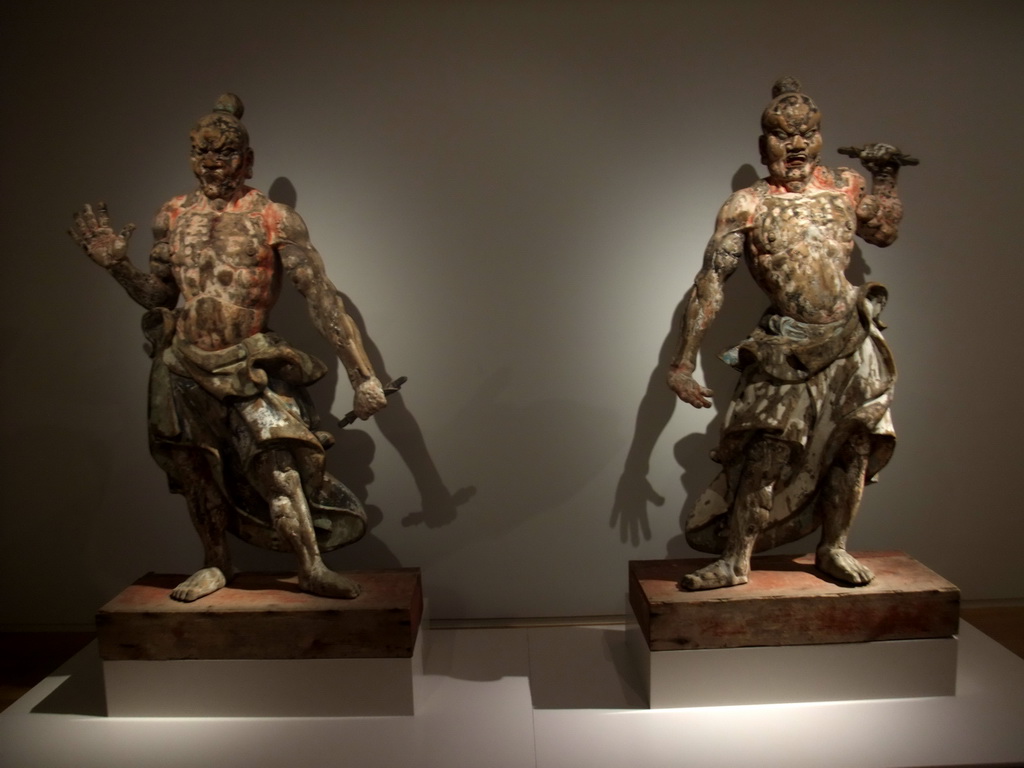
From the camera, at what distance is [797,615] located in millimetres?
2773

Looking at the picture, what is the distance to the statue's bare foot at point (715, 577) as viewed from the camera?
2844 mm

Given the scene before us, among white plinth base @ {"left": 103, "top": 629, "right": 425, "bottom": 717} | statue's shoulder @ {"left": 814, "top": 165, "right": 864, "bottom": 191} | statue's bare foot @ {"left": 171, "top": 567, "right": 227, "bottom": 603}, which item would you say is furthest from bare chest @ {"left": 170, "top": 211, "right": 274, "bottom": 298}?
statue's shoulder @ {"left": 814, "top": 165, "right": 864, "bottom": 191}

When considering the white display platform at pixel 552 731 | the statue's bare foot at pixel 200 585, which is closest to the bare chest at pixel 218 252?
the statue's bare foot at pixel 200 585

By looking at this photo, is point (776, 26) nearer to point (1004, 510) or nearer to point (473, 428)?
point (473, 428)

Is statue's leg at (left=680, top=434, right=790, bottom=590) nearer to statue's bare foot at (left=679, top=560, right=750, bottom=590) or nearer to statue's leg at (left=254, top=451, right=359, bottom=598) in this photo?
statue's bare foot at (left=679, top=560, right=750, bottom=590)

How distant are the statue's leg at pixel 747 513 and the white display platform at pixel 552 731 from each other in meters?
0.41

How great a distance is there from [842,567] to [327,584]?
169 cm

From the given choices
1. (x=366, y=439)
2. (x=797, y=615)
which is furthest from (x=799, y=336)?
(x=366, y=439)

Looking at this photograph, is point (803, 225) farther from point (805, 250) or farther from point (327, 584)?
point (327, 584)

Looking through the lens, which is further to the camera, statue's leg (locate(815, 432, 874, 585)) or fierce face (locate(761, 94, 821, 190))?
statue's leg (locate(815, 432, 874, 585))

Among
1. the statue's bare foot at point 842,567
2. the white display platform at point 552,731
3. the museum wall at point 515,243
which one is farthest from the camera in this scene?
the museum wall at point 515,243

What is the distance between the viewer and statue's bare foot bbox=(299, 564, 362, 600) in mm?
2855

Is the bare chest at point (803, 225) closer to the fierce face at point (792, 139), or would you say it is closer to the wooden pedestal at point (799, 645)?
the fierce face at point (792, 139)

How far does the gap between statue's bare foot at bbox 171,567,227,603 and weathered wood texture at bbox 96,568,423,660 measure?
0.04 meters
